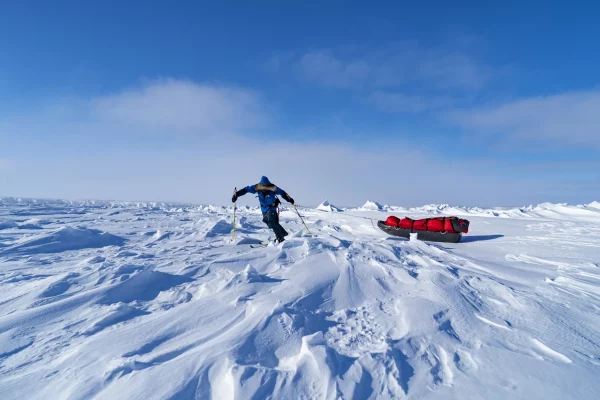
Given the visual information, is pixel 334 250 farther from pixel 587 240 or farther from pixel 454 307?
pixel 587 240

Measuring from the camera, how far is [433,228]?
318 inches

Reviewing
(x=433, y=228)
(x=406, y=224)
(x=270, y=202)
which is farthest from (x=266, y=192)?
(x=433, y=228)

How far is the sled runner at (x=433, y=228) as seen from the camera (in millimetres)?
7785

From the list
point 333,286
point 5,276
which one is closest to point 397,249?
point 333,286

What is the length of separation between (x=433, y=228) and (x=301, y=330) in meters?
6.90

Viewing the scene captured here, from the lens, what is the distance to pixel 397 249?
5.18 m

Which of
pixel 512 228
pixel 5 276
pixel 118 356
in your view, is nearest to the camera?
pixel 118 356

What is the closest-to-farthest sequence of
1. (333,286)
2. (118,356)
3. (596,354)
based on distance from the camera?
(118,356) < (596,354) < (333,286)

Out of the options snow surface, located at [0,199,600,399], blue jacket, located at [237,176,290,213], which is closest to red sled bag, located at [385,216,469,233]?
snow surface, located at [0,199,600,399]

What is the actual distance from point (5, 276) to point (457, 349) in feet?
19.0

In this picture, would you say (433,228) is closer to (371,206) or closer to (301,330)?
(301,330)

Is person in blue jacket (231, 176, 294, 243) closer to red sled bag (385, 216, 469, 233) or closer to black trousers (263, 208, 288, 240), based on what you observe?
black trousers (263, 208, 288, 240)

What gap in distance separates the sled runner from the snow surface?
3170 mm

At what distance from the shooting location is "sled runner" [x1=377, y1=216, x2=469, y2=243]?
779 centimetres
